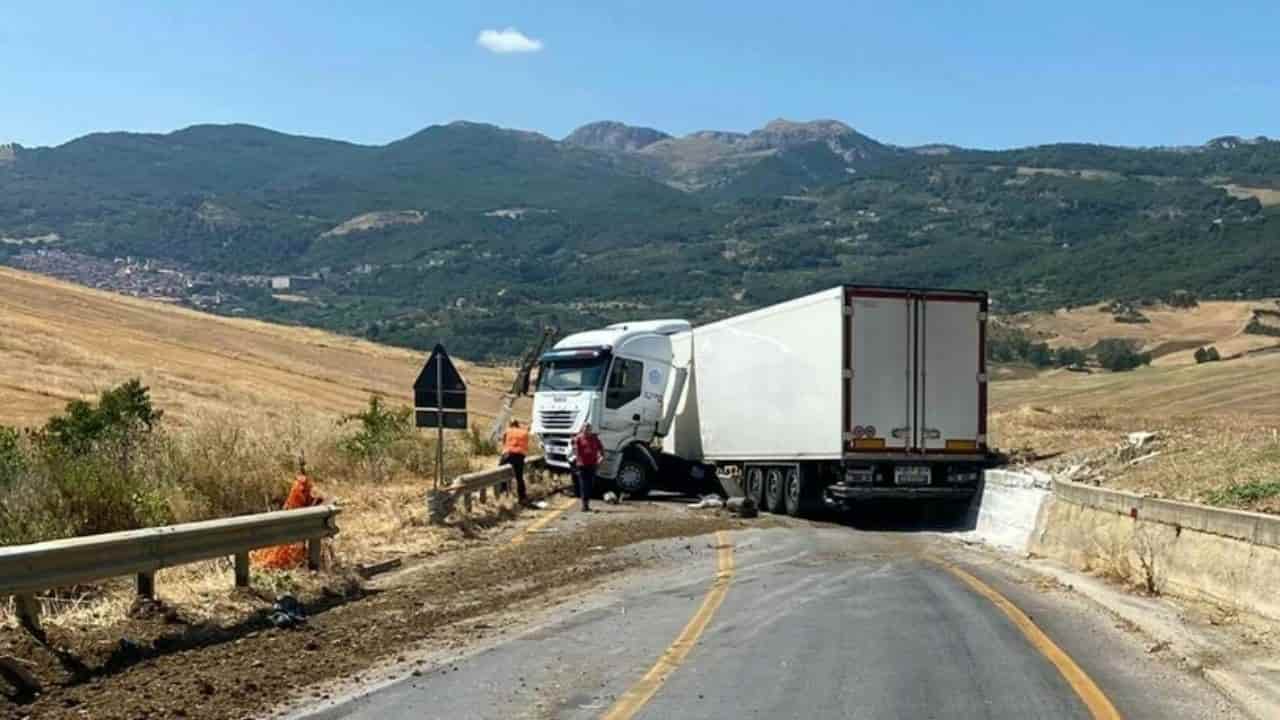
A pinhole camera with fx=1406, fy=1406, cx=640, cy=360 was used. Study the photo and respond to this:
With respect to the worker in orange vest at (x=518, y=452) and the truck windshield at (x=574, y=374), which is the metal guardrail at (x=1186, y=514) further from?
the truck windshield at (x=574, y=374)

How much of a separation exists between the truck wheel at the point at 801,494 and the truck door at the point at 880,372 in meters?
→ 2.28

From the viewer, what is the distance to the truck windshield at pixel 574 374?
29.9 meters

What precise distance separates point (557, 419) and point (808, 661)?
20.5 metres

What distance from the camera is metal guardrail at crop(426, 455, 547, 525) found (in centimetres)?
2030

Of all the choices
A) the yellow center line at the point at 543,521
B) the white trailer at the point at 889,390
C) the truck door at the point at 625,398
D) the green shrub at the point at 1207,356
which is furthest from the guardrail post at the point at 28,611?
the green shrub at the point at 1207,356

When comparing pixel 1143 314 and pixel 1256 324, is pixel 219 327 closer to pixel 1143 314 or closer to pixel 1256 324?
pixel 1256 324

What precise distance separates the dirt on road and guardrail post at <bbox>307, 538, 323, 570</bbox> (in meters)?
0.33

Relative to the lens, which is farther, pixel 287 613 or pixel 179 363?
pixel 179 363

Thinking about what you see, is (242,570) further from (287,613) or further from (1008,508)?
(1008,508)

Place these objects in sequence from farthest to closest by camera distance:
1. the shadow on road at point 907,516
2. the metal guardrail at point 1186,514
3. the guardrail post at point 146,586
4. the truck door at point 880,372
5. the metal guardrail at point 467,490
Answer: the shadow on road at point 907,516 → the truck door at point 880,372 → the metal guardrail at point 467,490 → the metal guardrail at point 1186,514 → the guardrail post at point 146,586

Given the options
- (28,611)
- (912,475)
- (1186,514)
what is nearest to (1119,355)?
(912,475)

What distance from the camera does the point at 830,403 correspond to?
21859mm

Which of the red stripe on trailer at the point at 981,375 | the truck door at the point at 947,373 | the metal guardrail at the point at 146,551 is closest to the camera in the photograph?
the metal guardrail at the point at 146,551

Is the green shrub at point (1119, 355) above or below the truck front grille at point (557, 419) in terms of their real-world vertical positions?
above
